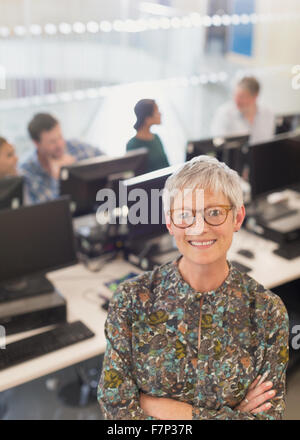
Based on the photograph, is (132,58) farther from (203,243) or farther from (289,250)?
(203,243)

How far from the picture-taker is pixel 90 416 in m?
2.76

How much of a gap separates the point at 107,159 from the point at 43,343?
1.10 m

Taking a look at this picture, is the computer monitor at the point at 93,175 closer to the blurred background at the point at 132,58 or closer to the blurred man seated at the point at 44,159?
the blurred background at the point at 132,58

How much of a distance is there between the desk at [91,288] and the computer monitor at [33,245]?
20 centimetres

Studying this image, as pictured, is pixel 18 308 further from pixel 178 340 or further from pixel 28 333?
pixel 178 340

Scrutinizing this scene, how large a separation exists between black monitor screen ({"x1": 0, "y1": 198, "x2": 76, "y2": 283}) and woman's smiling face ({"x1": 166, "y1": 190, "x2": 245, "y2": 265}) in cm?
107

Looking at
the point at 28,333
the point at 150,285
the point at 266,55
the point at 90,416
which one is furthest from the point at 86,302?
the point at 266,55

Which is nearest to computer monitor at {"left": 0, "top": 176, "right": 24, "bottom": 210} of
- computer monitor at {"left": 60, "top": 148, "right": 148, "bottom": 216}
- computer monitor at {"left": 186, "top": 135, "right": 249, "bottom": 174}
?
computer monitor at {"left": 60, "top": 148, "right": 148, "bottom": 216}

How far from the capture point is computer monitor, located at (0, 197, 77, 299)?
2.38 m

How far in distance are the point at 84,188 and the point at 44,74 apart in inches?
74.7

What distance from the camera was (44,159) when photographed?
3502 millimetres

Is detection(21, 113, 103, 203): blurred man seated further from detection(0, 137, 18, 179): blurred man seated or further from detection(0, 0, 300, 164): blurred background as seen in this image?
detection(0, 0, 300, 164): blurred background

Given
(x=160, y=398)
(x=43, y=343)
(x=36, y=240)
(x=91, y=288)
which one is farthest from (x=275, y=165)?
(x=160, y=398)

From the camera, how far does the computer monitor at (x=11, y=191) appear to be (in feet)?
8.74
